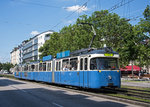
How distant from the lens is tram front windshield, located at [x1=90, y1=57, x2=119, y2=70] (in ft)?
48.0

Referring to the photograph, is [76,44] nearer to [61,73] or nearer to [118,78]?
[61,73]

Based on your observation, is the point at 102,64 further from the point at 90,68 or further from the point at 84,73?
the point at 84,73

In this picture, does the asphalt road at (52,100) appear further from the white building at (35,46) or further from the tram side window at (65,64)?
the white building at (35,46)

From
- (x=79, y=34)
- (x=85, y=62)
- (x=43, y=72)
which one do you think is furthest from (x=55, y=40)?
(x=85, y=62)

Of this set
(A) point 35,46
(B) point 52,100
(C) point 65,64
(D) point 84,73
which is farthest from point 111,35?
(A) point 35,46

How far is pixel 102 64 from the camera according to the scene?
14664 mm

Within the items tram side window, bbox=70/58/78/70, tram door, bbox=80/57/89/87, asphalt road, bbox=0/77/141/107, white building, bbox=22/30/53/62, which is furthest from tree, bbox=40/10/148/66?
white building, bbox=22/30/53/62

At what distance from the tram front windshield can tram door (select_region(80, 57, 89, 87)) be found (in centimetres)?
60

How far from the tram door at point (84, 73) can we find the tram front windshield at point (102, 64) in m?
0.60

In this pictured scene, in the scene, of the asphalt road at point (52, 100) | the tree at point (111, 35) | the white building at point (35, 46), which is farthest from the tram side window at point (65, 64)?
the white building at point (35, 46)

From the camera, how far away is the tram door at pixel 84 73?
15.2 meters

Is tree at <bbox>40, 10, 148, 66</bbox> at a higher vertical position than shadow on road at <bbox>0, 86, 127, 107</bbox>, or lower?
higher

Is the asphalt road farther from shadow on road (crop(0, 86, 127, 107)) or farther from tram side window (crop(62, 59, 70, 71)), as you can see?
tram side window (crop(62, 59, 70, 71))

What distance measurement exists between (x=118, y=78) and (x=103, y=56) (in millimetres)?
1865
